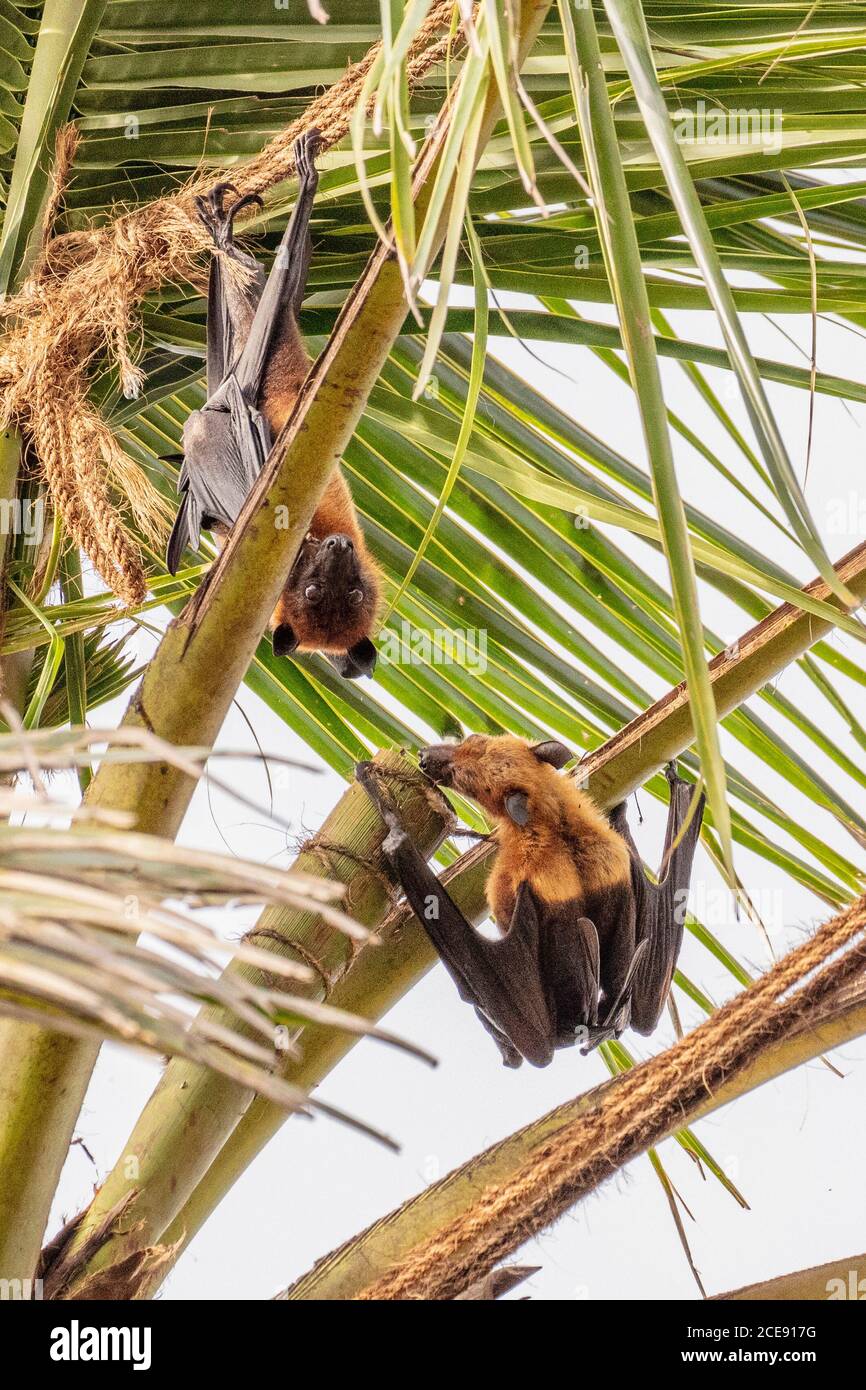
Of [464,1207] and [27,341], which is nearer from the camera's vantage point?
[464,1207]

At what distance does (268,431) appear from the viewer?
4.77ft

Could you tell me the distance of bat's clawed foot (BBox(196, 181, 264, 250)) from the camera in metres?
1.17

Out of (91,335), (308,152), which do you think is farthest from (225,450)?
(308,152)

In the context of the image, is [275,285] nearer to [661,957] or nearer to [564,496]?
[564,496]

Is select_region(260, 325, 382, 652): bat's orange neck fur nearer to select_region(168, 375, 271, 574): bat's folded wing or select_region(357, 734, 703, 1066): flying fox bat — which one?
select_region(168, 375, 271, 574): bat's folded wing

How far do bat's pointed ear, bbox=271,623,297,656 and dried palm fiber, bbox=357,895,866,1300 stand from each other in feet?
2.68

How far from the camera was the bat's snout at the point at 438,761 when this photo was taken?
4.77 ft

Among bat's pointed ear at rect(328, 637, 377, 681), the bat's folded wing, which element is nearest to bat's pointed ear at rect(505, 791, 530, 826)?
bat's pointed ear at rect(328, 637, 377, 681)

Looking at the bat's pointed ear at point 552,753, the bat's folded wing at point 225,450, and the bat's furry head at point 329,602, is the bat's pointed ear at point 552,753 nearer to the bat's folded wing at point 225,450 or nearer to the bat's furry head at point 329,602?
the bat's furry head at point 329,602

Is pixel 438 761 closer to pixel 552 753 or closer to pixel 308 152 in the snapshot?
pixel 552 753

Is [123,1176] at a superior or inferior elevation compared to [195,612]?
inferior
